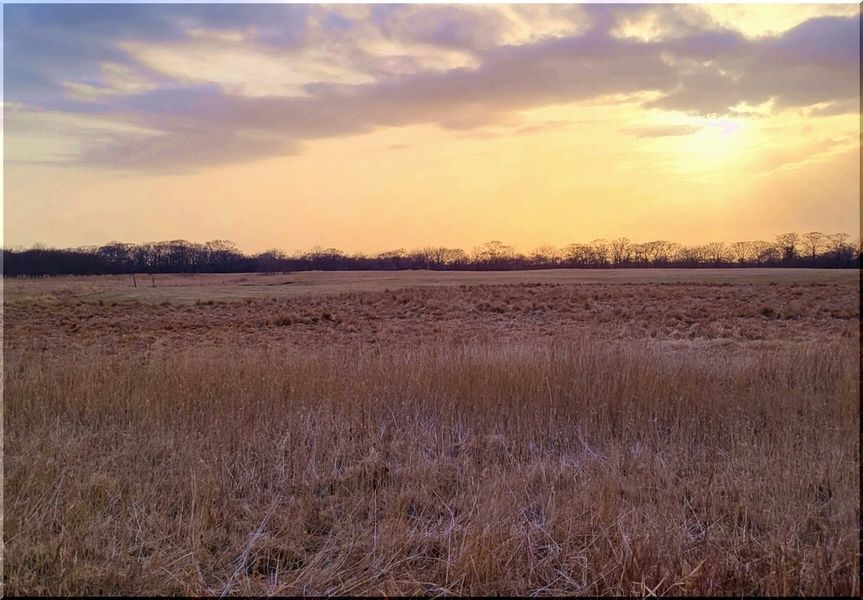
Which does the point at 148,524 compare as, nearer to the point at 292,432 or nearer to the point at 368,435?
the point at 292,432

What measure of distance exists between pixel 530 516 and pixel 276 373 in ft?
14.9

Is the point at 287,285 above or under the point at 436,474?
above

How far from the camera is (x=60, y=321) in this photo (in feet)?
87.1

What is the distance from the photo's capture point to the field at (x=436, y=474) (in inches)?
115

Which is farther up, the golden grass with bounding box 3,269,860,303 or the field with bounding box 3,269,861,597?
the golden grass with bounding box 3,269,860,303

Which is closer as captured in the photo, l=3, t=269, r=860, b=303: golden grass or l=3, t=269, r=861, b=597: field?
l=3, t=269, r=861, b=597: field

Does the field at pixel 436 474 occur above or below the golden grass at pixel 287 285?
below

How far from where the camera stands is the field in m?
2.93

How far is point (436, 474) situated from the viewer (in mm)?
4191

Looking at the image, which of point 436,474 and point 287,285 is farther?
point 287,285

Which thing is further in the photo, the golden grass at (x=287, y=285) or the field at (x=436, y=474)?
the golden grass at (x=287, y=285)

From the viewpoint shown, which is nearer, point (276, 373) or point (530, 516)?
point (530, 516)

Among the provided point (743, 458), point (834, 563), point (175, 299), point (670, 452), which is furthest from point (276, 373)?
point (175, 299)

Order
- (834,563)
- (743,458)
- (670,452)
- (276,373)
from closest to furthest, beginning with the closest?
(834,563) < (743,458) < (670,452) < (276,373)
